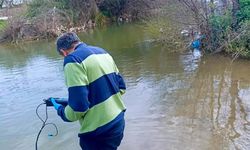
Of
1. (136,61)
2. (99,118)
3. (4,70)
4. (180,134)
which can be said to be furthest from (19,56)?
(99,118)

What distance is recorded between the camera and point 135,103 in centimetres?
735

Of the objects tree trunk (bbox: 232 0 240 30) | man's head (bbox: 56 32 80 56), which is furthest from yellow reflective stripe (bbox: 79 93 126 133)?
tree trunk (bbox: 232 0 240 30)

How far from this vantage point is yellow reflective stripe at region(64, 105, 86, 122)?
3230 millimetres

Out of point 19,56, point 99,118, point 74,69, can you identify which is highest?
point 74,69

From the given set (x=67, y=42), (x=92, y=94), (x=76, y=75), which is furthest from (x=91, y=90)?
(x=67, y=42)

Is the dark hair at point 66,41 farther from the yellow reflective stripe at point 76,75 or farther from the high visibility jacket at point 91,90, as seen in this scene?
the yellow reflective stripe at point 76,75

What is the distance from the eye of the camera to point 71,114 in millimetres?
3262

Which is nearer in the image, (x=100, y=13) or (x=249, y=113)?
(x=249, y=113)

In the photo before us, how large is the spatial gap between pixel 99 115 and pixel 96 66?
0.44 metres

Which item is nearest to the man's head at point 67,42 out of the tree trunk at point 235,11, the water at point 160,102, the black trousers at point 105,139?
the black trousers at point 105,139

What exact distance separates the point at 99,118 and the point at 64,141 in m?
2.73

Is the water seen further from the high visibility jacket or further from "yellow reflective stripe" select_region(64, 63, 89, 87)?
"yellow reflective stripe" select_region(64, 63, 89, 87)

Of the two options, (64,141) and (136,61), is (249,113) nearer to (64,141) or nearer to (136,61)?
(64,141)

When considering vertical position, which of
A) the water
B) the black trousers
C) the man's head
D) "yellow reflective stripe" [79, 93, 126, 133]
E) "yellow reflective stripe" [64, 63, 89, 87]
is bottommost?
the water
